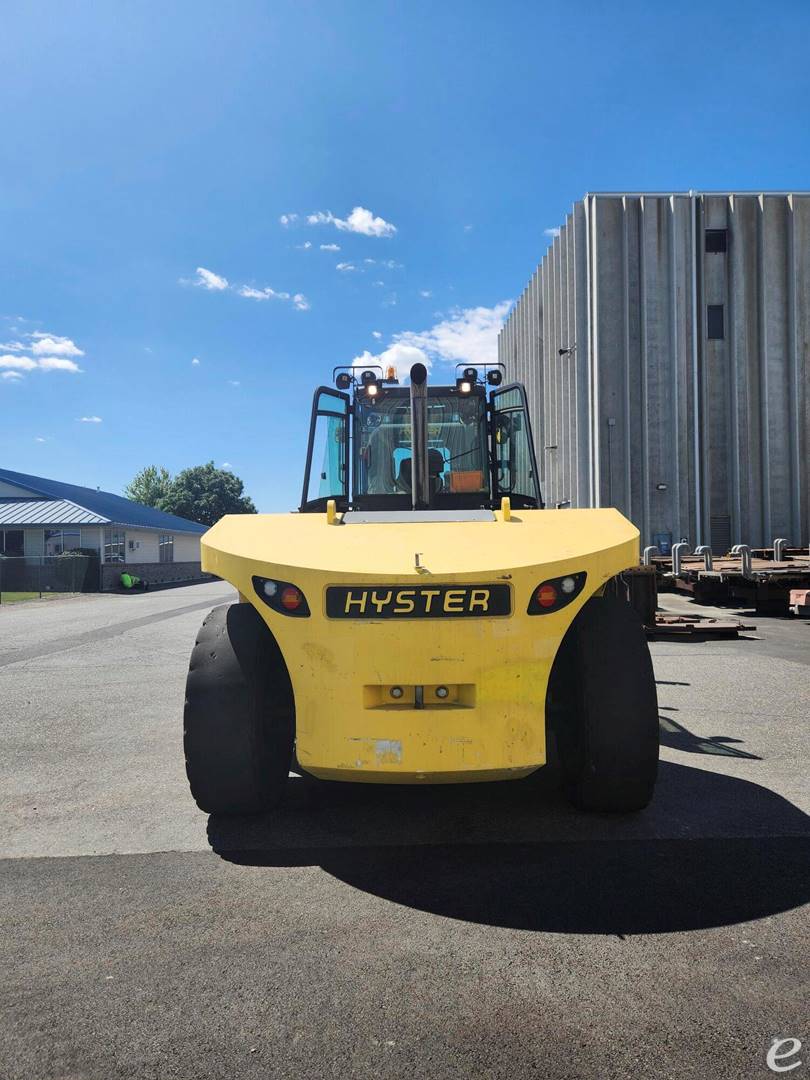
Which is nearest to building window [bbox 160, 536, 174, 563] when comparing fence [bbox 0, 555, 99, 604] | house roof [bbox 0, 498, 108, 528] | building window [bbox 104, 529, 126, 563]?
building window [bbox 104, 529, 126, 563]

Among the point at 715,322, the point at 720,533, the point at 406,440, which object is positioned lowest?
the point at 720,533

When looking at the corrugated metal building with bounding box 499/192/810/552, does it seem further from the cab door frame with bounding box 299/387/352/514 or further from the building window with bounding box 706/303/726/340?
the cab door frame with bounding box 299/387/352/514

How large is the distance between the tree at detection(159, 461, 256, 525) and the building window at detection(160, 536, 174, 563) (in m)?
32.6

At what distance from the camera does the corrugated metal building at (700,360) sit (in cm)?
2108

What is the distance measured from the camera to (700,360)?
21.2 metres

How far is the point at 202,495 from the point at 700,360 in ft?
211

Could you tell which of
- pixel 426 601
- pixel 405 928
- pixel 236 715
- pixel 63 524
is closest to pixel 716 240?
pixel 426 601

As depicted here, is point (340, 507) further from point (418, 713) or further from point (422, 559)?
point (418, 713)

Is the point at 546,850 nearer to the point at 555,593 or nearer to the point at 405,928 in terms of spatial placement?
the point at 405,928

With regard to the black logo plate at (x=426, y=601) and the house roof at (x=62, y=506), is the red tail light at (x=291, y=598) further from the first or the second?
the house roof at (x=62, y=506)

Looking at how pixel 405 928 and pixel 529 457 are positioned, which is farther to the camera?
pixel 529 457

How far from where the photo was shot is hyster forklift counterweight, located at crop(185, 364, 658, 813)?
3127 millimetres

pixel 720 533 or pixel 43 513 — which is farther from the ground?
pixel 43 513

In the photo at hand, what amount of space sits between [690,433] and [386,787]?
756 inches
